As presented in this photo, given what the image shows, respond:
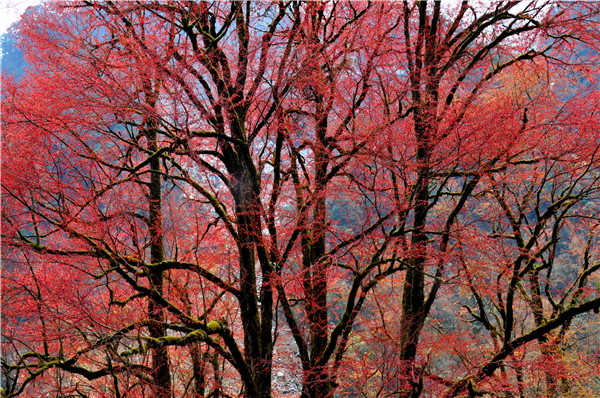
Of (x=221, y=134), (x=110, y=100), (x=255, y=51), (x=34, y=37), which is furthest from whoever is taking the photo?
(x=34, y=37)

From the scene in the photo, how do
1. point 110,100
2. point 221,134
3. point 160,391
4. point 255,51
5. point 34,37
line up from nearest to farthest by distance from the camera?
point 110,100 < point 221,134 < point 255,51 < point 160,391 < point 34,37

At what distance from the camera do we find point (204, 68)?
17.2 ft

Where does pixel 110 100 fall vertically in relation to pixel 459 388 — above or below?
above

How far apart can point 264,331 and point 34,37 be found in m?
5.17

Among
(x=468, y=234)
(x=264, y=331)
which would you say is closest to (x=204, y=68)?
(x=264, y=331)

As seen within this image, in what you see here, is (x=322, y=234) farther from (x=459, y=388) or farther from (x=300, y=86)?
(x=459, y=388)

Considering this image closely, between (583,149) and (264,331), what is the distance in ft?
15.6

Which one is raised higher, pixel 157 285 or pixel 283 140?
pixel 283 140

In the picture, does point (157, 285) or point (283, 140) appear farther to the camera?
point (157, 285)

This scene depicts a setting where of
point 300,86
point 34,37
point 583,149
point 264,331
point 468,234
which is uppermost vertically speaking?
A: point 34,37

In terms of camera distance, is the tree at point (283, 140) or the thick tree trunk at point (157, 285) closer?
the tree at point (283, 140)

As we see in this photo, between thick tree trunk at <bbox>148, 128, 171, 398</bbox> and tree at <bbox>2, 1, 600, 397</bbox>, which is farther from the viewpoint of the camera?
thick tree trunk at <bbox>148, 128, 171, 398</bbox>

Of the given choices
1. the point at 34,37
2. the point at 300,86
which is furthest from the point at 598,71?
the point at 34,37

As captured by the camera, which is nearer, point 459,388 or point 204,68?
point 459,388
